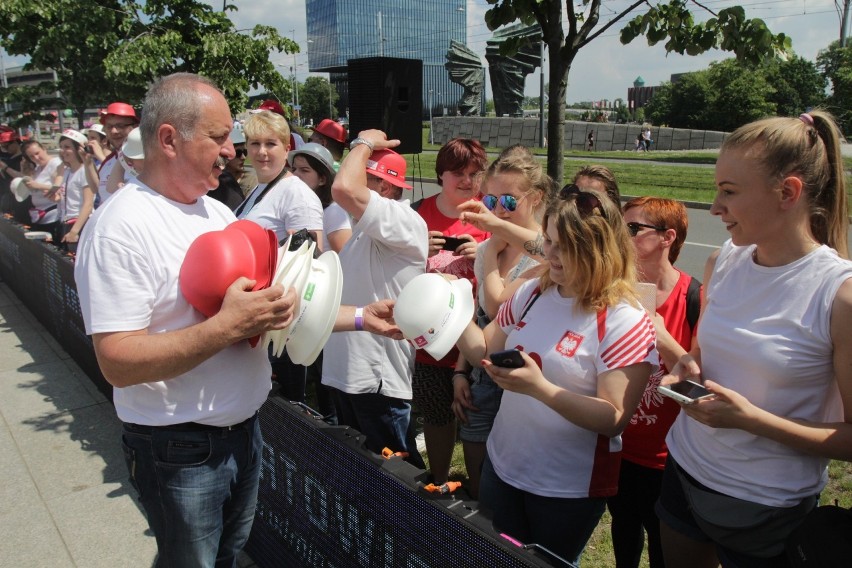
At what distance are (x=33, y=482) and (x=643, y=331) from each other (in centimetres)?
371

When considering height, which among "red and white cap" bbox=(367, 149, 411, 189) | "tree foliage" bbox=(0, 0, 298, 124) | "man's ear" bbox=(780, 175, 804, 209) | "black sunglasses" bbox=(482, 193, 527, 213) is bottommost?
"black sunglasses" bbox=(482, 193, 527, 213)

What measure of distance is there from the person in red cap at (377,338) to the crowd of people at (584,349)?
0.05 metres

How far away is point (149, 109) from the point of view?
1.79 metres

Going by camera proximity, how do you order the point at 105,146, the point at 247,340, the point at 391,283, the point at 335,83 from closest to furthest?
the point at 247,340, the point at 391,283, the point at 105,146, the point at 335,83

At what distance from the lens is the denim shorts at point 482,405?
111 inches

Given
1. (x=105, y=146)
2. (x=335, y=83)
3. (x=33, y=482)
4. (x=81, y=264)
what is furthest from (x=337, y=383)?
(x=335, y=83)

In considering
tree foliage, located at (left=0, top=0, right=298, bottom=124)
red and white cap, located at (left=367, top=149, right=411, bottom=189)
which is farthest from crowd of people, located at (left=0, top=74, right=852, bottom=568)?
tree foliage, located at (left=0, top=0, right=298, bottom=124)

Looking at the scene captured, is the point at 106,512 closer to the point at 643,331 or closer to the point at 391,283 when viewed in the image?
the point at 391,283

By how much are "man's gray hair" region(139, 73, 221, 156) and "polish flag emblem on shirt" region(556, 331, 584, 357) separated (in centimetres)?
129

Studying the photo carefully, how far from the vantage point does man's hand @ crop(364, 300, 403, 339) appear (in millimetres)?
2414

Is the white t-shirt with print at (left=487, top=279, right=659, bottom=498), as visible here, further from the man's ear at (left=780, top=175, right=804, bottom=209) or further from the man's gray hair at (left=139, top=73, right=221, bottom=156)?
the man's gray hair at (left=139, top=73, right=221, bottom=156)

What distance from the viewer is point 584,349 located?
1992mm

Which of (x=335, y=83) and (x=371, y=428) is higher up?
(x=335, y=83)

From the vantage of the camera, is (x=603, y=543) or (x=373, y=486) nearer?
(x=373, y=486)
